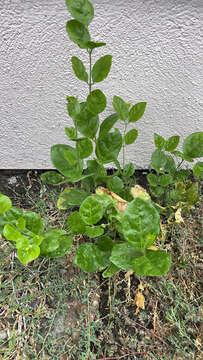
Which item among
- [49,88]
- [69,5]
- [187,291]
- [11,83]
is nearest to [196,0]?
[69,5]

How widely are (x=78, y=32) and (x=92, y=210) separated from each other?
517mm

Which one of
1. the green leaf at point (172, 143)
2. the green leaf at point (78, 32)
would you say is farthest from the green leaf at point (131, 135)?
the green leaf at point (78, 32)

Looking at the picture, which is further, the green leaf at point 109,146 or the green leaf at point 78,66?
the green leaf at point 109,146

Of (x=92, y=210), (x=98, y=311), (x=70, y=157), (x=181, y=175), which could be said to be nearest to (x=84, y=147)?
(x=70, y=157)

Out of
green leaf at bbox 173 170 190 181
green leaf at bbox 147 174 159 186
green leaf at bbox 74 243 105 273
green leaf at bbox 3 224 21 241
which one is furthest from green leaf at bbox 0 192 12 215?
green leaf at bbox 173 170 190 181

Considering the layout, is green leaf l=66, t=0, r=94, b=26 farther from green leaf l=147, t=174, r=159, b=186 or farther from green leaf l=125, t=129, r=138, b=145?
green leaf l=147, t=174, r=159, b=186

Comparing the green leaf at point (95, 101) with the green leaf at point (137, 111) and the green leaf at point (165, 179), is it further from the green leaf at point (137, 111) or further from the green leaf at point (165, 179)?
the green leaf at point (165, 179)

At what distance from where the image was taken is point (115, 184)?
115 cm

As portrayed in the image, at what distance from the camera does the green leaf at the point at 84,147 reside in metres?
0.90

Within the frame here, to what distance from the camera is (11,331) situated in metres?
1.08

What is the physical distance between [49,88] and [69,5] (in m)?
0.53

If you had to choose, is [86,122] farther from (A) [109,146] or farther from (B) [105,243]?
(B) [105,243]

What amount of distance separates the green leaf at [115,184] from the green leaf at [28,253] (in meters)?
0.44

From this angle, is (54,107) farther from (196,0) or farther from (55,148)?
(196,0)
